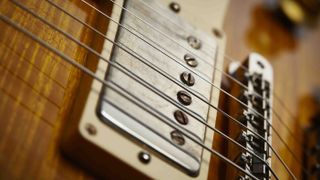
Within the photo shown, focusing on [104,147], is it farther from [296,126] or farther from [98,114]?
[296,126]

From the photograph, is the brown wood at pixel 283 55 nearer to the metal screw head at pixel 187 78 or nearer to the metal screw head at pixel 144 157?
the metal screw head at pixel 187 78

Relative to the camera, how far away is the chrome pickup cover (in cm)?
68

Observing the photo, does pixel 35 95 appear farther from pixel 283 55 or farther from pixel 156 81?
pixel 283 55

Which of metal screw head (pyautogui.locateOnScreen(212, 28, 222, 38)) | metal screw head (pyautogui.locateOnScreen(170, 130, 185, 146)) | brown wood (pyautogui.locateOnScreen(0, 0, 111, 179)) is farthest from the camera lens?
metal screw head (pyautogui.locateOnScreen(212, 28, 222, 38))

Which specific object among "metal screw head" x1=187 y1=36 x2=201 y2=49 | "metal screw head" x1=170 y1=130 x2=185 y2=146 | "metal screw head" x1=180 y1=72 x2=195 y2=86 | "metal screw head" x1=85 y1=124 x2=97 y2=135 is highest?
"metal screw head" x1=187 y1=36 x2=201 y2=49

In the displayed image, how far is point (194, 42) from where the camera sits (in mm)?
906

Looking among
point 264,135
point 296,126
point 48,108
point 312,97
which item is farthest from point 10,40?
point 312,97

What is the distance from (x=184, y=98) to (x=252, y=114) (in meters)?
0.16

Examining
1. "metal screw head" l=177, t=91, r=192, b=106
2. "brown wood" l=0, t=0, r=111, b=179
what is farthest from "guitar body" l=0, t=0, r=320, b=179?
"metal screw head" l=177, t=91, r=192, b=106

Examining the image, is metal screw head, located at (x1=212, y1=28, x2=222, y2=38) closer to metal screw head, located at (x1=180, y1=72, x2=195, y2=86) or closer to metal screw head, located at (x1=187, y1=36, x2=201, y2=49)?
metal screw head, located at (x1=187, y1=36, x2=201, y2=49)

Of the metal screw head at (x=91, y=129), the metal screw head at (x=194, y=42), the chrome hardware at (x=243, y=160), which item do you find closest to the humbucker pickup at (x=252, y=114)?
the chrome hardware at (x=243, y=160)

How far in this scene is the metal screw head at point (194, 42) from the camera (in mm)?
900

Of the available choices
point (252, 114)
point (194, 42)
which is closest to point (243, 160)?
point (252, 114)

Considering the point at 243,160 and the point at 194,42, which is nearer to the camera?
the point at 243,160
